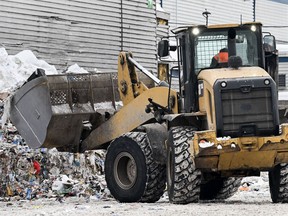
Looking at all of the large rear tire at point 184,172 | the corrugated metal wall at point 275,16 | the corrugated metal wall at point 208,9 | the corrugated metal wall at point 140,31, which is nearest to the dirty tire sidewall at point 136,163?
the large rear tire at point 184,172

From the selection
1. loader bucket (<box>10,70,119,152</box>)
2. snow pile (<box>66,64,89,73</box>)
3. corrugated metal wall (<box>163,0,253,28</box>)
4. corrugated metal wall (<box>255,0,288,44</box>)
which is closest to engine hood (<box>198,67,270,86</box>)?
loader bucket (<box>10,70,119,152</box>)

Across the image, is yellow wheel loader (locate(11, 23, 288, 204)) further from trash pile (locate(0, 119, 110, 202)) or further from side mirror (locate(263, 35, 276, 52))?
trash pile (locate(0, 119, 110, 202))

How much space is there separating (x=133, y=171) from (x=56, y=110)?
6.97ft

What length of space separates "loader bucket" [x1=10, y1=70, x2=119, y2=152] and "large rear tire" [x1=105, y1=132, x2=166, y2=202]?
1.50 metres

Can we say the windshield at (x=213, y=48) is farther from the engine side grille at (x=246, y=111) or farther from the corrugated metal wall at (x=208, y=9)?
the corrugated metal wall at (x=208, y=9)

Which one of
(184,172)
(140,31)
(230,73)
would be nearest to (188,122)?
(184,172)

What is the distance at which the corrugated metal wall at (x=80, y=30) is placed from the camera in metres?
23.9

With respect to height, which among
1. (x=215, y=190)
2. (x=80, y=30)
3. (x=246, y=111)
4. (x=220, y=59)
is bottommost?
(x=215, y=190)

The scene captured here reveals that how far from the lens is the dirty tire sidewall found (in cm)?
1431

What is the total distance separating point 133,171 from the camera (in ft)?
48.6

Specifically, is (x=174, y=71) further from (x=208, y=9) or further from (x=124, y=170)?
(x=208, y=9)

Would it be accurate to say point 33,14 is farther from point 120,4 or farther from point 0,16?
point 120,4

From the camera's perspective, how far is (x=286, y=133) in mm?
12766

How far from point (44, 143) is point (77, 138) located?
0.68 metres
